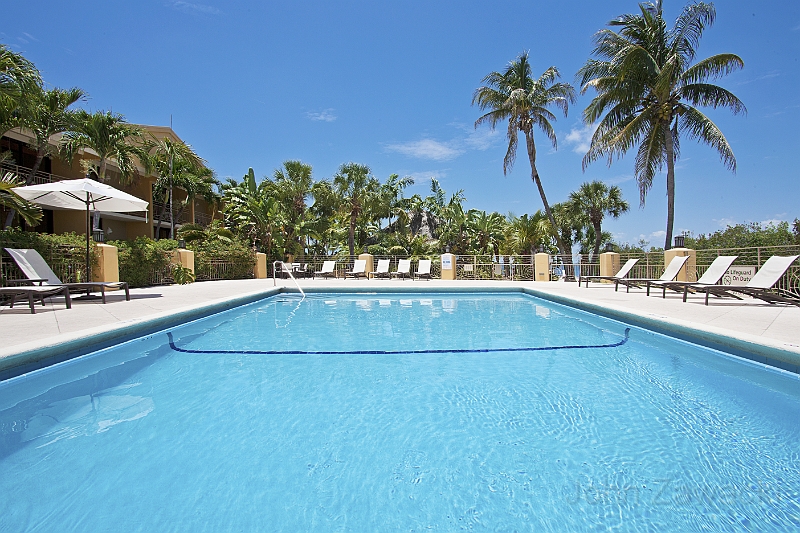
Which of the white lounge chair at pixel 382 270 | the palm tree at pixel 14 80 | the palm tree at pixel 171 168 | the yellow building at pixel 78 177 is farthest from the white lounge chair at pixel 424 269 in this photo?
the palm tree at pixel 14 80

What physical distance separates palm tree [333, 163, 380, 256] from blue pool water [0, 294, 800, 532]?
19.3 meters

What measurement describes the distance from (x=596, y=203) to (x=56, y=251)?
85.3 feet

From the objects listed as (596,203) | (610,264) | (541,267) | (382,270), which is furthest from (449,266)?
(596,203)

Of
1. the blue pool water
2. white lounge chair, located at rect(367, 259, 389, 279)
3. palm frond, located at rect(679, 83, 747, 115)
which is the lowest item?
the blue pool water

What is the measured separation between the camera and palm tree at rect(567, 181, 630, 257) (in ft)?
83.3

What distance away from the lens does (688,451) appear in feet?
8.83

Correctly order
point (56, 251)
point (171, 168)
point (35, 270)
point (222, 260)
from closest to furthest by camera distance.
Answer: point (35, 270), point (56, 251), point (222, 260), point (171, 168)

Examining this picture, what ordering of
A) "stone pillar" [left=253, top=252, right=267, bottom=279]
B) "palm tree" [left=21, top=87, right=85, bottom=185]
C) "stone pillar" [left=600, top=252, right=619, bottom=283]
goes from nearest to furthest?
"palm tree" [left=21, top=87, right=85, bottom=185] < "stone pillar" [left=600, top=252, right=619, bottom=283] < "stone pillar" [left=253, top=252, right=267, bottom=279]

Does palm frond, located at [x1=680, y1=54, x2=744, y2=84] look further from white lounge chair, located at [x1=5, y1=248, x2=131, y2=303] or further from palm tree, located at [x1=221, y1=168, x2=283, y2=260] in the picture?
white lounge chair, located at [x1=5, y1=248, x2=131, y2=303]

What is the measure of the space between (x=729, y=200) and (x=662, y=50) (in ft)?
65.2

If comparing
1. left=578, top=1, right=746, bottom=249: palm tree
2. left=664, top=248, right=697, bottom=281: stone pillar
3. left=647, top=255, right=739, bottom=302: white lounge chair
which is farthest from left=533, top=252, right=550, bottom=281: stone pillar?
left=647, top=255, right=739, bottom=302: white lounge chair

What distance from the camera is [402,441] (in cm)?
288

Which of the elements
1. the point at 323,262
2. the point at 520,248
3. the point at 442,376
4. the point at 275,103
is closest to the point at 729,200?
the point at 520,248

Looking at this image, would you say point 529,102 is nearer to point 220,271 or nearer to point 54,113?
point 220,271
